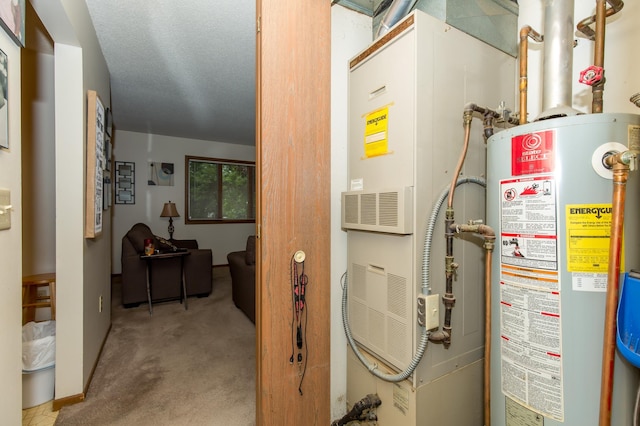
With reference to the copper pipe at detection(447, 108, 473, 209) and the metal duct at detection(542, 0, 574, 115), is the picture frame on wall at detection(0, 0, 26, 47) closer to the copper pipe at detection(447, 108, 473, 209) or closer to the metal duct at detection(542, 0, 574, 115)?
the copper pipe at detection(447, 108, 473, 209)

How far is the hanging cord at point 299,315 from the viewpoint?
58.4 inches

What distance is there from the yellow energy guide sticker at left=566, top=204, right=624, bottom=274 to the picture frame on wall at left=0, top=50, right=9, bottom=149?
189cm

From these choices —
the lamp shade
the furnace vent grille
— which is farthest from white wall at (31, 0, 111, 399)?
the lamp shade

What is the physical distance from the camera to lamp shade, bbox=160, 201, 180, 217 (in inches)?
201

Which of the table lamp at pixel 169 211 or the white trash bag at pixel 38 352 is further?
the table lamp at pixel 169 211

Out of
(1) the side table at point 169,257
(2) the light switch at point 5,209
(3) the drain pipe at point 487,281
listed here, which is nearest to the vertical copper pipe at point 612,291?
(3) the drain pipe at point 487,281

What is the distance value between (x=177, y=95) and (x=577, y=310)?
13.5 feet

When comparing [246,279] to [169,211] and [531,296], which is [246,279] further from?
[169,211]

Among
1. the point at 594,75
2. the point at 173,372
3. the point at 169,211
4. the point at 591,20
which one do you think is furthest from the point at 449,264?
the point at 169,211

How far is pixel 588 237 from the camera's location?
942mm

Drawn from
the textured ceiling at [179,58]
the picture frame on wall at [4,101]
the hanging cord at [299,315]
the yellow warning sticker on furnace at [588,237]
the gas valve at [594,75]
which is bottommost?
the hanging cord at [299,315]

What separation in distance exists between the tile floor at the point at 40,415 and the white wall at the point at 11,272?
93 centimetres

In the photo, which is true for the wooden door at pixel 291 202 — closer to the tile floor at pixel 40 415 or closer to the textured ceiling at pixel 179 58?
the textured ceiling at pixel 179 58

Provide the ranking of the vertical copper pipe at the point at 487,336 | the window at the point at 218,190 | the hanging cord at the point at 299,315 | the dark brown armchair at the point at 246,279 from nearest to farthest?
the vertical copper pipe at the point at 487,336
the hanging cord at the point at 299,315
the dark brown armchair at the point at 246,279
the window at the point at 218,190
